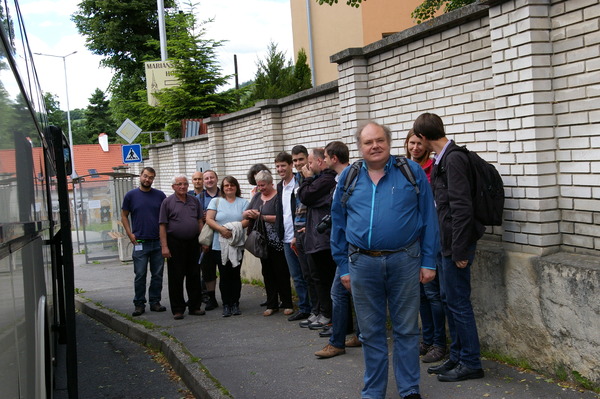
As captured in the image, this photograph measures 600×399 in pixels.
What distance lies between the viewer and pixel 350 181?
5125mm

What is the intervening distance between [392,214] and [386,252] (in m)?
0.27

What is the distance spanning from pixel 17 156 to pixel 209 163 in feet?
41.6

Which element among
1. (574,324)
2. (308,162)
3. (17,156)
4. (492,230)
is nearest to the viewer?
(17,156)

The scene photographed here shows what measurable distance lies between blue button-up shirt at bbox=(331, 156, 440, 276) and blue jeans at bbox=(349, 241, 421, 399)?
0.28 feet

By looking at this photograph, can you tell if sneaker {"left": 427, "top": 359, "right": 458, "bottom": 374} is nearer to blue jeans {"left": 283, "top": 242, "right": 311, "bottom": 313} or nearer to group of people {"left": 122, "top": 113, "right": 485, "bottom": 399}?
group of people {"left": 122, "top": 113, "right": 485, "bottom": 399}

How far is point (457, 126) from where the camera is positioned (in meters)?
6.74

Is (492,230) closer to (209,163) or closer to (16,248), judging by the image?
(16,248)

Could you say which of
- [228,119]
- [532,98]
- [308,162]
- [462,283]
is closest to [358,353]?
[462,283]

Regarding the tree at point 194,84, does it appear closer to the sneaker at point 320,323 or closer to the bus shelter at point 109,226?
the bus shelter at point 109,226

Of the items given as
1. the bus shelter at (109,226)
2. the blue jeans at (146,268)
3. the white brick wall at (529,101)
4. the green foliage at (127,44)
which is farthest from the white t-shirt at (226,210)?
the green foliage at (127,44)

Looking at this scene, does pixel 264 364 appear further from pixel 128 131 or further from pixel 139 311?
pixel 128 131

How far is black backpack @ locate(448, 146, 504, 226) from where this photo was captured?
5371 mm

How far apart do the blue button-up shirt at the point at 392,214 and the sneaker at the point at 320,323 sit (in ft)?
9.41

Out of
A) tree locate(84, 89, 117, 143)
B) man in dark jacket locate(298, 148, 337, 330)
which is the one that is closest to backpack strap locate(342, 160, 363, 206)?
man in dark jacket locate(298, 148, 337, 330)
